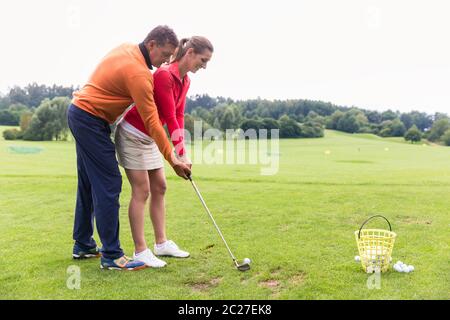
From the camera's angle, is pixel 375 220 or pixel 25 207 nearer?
pixel 375 220

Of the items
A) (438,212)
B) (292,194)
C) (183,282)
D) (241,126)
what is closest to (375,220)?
(438,212)

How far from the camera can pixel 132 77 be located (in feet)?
12.6

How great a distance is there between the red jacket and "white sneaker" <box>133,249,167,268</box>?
103 cm

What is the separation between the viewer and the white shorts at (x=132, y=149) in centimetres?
431

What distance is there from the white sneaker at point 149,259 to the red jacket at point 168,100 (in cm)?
103

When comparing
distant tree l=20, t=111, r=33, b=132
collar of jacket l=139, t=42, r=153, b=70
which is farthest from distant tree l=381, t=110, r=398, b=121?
collar of jacket l=139, t=42, r=153, b=70

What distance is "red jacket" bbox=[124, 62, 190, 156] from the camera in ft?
13.7

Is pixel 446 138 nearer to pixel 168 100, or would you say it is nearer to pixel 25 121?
pixel 25 121

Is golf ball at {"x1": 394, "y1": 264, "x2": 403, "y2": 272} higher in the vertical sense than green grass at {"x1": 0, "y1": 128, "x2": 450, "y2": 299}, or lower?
higher

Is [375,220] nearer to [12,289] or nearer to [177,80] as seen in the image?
[177,80]

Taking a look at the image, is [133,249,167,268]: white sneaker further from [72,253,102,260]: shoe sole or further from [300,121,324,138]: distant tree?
[300,121,324,138]: distant tree

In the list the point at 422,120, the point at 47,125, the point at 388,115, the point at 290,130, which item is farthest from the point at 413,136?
the point at 47,125

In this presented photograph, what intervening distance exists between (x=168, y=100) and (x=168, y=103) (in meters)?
0.03

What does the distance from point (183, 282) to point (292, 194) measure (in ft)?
17.0
